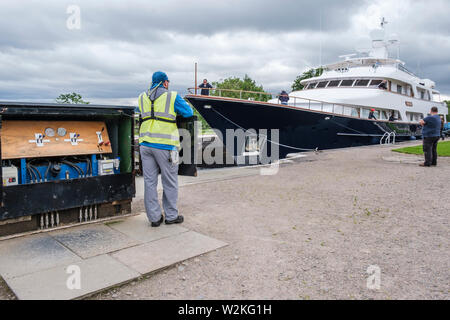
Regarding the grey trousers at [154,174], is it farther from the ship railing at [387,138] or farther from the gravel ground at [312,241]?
the ship railing at [387,138]

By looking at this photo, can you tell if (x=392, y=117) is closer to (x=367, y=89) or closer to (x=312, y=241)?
(x=367, y=89)

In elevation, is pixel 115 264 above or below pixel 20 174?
below

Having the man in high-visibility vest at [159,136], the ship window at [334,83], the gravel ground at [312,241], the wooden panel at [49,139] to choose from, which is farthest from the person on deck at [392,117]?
the wooden panel at [49,139]

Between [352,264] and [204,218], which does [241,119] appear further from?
[352,264]

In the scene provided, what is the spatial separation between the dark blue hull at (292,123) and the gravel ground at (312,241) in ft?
13.4

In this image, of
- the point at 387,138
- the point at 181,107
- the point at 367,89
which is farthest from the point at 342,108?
the point at 181,107

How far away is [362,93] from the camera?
16.6 metres

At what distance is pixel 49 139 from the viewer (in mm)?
4492

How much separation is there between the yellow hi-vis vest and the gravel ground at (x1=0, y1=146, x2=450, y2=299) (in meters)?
1.25

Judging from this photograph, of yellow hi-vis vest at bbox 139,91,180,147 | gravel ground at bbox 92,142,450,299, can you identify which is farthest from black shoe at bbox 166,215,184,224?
yellow hi-vis vest at bbox 139,91,180,147
